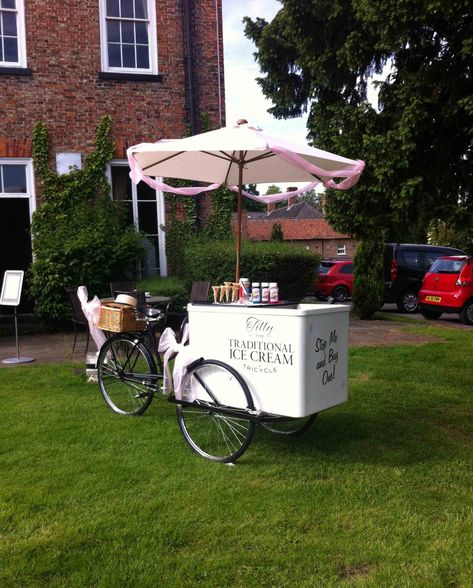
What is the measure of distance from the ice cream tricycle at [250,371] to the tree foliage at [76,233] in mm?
5414

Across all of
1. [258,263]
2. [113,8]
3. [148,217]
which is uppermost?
[113,8]

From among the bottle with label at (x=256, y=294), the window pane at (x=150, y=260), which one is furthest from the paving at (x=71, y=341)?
the bottle with label at (x=256, y=294)

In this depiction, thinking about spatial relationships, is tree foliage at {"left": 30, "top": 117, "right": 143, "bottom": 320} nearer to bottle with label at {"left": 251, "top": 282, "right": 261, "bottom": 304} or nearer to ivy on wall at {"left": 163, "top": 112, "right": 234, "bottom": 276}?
ivy on wall at {"left": 163, "top": 112, "right": 234, "bottom": 276}

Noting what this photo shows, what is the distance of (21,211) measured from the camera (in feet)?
35.2

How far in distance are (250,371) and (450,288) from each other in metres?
10.1

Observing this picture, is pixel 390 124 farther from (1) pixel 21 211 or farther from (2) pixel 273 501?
(1) pixel 21 211

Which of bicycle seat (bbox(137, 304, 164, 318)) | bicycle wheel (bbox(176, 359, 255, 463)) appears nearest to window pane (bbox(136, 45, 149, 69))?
bicycle seat (bbox(137, 304, 164, 318))

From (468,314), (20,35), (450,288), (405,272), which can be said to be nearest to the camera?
(20,35)

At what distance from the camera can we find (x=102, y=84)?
10.9 meters

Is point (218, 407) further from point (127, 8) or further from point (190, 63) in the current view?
point (127, 8)

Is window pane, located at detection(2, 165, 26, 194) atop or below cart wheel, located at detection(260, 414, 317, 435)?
atop

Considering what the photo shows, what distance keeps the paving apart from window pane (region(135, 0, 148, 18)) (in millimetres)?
6029

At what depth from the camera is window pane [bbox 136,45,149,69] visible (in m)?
11.2

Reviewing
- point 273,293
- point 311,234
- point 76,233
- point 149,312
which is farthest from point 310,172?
point 311,234
